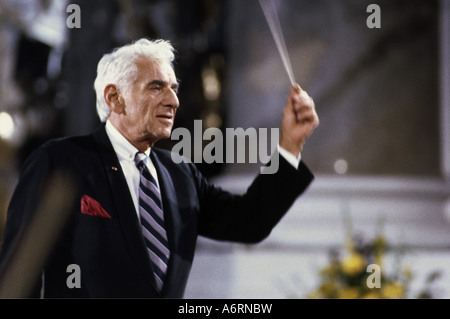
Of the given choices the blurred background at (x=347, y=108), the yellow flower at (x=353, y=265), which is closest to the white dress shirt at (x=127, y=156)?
the yellow flower at (x=353, y=265)

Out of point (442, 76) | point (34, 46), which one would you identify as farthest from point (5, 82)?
point (442, 76)

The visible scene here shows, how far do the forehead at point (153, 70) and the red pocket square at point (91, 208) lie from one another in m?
0.29

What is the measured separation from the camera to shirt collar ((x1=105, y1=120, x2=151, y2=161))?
1.40 meters

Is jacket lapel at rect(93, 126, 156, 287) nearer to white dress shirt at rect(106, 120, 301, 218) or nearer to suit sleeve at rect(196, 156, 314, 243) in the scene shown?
white dress shirt at rect(106, 120, 301, 218)

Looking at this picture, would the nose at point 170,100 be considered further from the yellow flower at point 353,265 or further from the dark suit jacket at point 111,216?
the yellow flower at point 353,265

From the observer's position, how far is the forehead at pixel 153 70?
1318mm

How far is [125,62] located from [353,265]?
5.20 ft

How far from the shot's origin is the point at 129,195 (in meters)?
1.36

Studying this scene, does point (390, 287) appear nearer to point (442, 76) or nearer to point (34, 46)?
point (442, 76)

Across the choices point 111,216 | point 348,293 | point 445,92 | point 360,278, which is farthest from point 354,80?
point 111,216

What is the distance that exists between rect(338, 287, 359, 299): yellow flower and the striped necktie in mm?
1280
